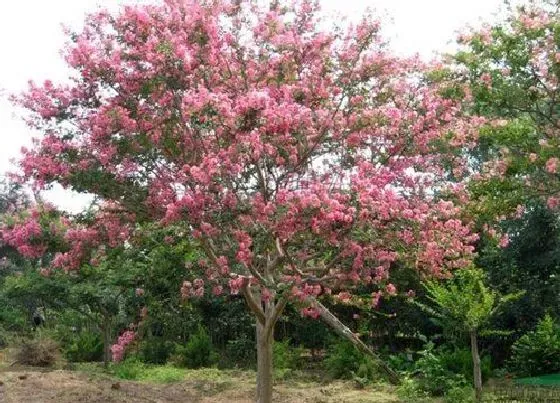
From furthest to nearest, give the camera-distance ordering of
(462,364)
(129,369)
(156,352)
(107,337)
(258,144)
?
(156,352), (107,337), (129,369), (462,364), (258,144)

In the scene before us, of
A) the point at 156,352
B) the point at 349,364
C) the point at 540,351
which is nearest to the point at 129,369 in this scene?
the point at 156,352

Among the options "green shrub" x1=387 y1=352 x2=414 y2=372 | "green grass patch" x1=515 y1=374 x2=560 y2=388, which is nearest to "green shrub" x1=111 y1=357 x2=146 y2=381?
"green shrub" x1=387 y1=352 x2=414 y2=372

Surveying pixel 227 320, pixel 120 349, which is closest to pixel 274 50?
pixel 120 349

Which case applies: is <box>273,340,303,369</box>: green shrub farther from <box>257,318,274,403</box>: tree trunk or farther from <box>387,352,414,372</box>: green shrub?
<box>257,318,274,403</box>: tree trunk

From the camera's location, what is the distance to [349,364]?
1161cm

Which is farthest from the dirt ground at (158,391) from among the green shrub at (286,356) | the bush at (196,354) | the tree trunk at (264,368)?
the bush at (196,354)

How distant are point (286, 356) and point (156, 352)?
3.49 m

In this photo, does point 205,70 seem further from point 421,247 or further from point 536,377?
point 536,377

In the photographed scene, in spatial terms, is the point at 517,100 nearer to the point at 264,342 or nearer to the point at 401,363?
the point at 264,342

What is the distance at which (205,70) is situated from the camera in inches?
284

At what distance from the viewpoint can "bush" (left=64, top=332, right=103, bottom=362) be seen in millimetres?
15577

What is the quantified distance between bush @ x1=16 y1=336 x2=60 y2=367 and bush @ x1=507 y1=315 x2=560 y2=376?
9337 millimetres

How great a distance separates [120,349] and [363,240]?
3.90 meters

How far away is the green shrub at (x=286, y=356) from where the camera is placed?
41.5 feet
